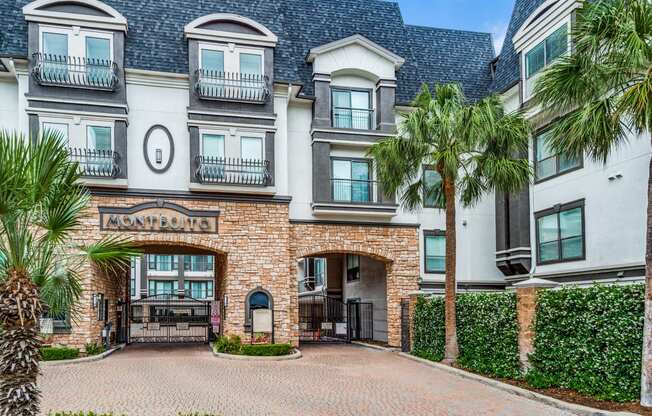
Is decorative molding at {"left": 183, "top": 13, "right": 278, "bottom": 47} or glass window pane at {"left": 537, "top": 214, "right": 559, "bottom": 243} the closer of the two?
glass window pane at {"left": 537, "top": 214, "right": 559, "bottom": 243}

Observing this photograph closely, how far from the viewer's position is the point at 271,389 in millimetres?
14055

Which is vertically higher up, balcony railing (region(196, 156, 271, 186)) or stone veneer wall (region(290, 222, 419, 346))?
balcony railing (region(196, 156, 271, 186))

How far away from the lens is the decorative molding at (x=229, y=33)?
21.1 metres

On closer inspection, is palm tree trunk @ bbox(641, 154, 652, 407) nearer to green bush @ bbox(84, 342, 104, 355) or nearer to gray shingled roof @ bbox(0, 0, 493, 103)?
gray shingled roof @ bbox(0, 0, 493, 103)

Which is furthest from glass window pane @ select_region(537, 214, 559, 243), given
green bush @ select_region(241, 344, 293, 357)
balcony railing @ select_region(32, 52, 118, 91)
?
balcony railing @ select_region(32, 52, 118, 91)

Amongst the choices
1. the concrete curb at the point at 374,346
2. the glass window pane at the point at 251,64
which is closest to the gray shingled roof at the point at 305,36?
the glass window pane at the point at 251,64

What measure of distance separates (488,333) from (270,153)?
956cm

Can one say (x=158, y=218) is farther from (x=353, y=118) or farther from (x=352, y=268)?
(x=352, y=268)

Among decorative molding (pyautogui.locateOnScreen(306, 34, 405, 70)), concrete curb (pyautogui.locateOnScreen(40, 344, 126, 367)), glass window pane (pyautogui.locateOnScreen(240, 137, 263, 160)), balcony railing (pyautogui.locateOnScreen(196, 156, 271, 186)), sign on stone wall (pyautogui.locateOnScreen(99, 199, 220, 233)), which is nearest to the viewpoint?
concrete curb (pyautogui.locateOnScreen(40, 344, 126, 367))

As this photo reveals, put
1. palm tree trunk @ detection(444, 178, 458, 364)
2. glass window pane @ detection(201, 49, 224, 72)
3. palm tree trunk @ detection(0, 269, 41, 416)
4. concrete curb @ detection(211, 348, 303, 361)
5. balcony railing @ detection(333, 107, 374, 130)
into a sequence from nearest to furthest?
palm tree trunk @ detection(0, 269, 41, 416) < palm tree trunk @ detection(444, 178, 458, 364) < concrete curb @ detection(211, 348, 303, 361) < glass window pane @ detection(201, 49, 224, 72) < balcony railing @ detection(333, 107, 374, 130)

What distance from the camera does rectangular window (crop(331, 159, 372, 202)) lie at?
2295cm

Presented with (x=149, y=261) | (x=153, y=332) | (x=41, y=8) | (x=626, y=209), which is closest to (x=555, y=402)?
(x=626, y=209)

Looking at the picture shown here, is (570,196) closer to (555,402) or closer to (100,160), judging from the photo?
(555,402)

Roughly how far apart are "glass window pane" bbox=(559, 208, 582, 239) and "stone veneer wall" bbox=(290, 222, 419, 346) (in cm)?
545
